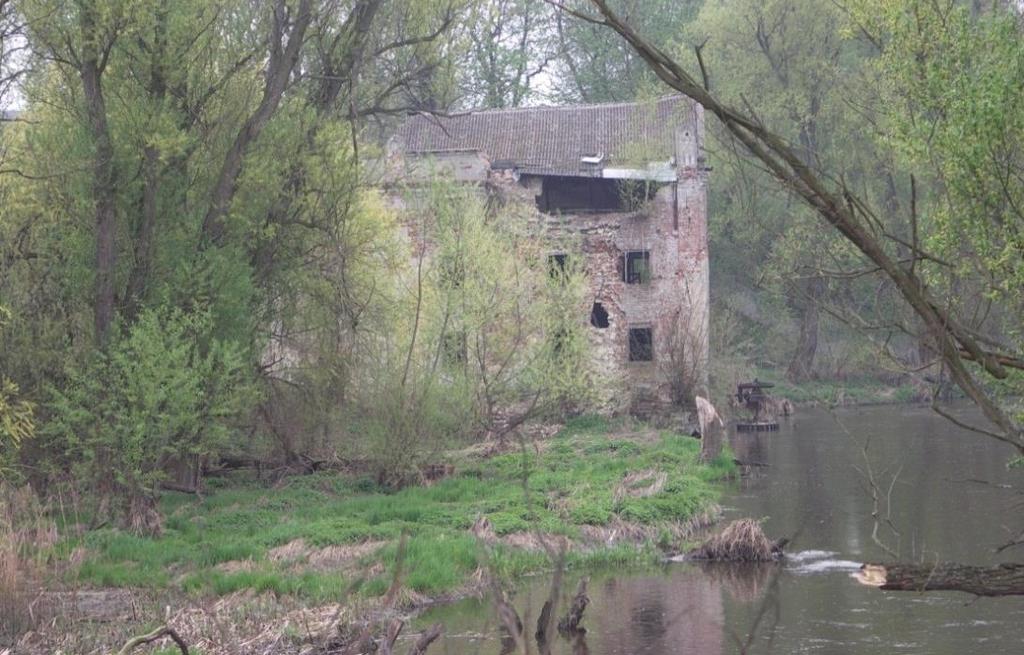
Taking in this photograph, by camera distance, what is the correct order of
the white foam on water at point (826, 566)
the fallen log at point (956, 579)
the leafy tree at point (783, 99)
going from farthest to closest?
the leafy tree at point (783, 99) → the white foam on water at point (826, 566) → the fallen log at point (956, 579)

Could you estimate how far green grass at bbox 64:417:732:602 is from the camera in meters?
13.6

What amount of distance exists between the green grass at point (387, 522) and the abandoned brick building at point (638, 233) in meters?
8.10

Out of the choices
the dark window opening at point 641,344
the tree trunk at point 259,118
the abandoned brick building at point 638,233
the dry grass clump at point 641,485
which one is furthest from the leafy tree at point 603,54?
the tree trunk at point 259,118

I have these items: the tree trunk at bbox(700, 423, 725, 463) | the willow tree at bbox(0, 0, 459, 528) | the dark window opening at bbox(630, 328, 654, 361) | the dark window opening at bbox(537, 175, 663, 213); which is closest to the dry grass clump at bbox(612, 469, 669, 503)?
the tree trunk at bbox(700, 423, 725, 463)

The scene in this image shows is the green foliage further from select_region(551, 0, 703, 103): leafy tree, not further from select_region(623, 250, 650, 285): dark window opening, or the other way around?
select_region(551, 0, 703, 103): leafy tree

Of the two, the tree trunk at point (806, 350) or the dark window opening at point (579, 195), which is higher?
the dark window opening at point (579, 195)

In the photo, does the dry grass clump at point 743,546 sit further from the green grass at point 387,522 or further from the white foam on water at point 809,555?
the green grass at point 387,522

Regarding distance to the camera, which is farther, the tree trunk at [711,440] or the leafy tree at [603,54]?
the leafy tree at [603,54]

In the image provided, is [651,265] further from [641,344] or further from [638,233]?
[641,344]

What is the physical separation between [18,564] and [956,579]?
9.72 m

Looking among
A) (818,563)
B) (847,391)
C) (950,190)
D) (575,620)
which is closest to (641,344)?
(847,391)

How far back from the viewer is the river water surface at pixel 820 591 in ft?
36.9

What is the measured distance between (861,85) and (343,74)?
17744 mm

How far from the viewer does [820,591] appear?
1320 cm
